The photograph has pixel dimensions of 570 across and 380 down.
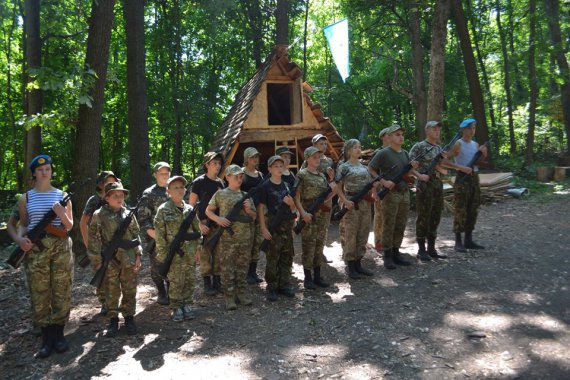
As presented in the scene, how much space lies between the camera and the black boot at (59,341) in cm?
414

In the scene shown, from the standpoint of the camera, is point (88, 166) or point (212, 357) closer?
point (212, 357)

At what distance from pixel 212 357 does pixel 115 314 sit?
1347 mm

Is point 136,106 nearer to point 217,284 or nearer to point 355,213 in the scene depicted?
point 217,284

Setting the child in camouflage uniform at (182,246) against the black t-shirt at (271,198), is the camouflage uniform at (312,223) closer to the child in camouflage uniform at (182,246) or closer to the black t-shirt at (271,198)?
the black t-shirt at (271,198)

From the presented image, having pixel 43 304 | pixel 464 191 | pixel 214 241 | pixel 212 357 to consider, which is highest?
pixel 464 191

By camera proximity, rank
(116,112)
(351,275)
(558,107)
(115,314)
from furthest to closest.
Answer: (116,112)
(558,107)
(351,275)
(115,314)

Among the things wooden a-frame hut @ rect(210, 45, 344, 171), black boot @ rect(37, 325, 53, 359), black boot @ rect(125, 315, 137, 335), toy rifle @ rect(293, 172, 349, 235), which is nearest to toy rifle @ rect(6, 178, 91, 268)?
black boot @ rect(37, 325, 53, 359)

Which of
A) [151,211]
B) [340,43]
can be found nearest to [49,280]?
[151,211]

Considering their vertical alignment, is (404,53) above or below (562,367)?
above

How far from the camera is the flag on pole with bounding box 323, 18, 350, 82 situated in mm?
10938

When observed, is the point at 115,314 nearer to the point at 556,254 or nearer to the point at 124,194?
the point at 124,194

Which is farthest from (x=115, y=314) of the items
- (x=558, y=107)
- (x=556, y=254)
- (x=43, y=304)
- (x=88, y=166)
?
(x=558, y=107)

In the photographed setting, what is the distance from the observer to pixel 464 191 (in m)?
6.49

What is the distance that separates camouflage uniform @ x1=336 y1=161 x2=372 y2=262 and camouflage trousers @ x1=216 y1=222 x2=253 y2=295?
1531 millimetres
